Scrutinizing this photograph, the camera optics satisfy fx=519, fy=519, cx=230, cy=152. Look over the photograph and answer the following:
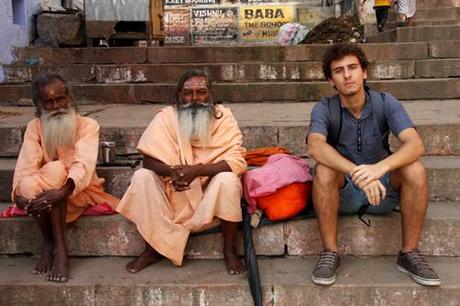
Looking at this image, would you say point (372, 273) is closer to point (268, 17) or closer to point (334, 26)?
point (334, 26)

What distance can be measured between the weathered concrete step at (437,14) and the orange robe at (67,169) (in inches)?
285

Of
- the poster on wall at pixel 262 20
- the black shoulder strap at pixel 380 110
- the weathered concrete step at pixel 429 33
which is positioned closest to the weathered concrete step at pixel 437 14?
the weathered concrete step at pixel 429 33

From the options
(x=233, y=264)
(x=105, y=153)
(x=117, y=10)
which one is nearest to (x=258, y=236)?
(x=233, y=264)

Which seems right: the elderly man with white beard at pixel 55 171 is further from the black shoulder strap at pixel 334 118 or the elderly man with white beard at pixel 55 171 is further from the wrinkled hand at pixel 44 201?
the black shoulder strap at pixel 334 118

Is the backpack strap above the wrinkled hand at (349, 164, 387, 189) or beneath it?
above

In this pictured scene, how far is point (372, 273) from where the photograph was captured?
324cm

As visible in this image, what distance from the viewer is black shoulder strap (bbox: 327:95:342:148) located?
11.1 ft

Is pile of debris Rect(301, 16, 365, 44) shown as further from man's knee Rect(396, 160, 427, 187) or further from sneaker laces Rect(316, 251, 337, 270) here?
sneaker laces Rect(316, 251, 337, 270)

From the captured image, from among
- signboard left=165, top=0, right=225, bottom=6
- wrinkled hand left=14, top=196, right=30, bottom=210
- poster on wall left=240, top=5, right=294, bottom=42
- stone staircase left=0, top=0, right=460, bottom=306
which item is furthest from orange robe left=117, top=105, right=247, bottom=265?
signboard left=165, top=0, right=225, bottom=6

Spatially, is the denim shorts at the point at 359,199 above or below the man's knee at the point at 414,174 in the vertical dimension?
below

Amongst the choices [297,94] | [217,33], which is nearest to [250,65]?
[297,94]

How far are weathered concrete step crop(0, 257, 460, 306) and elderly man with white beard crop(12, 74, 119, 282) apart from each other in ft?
0.47

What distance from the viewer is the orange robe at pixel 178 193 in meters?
3.31

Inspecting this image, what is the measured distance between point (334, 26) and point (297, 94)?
13.0 ft
